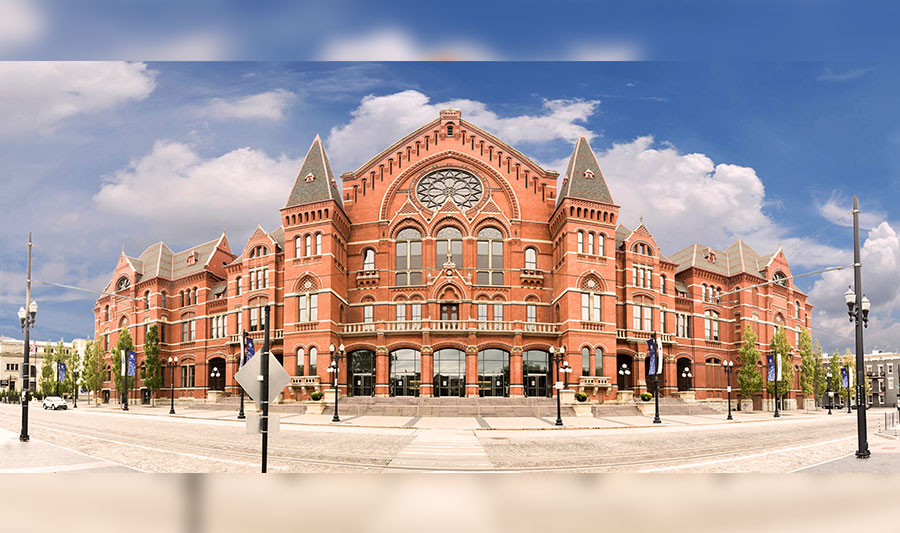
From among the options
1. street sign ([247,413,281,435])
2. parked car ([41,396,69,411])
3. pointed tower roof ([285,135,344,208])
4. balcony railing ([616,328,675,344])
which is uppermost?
pointed tower roof ([285,135,344,208])

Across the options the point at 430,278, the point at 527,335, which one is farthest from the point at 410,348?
the point at 527,335

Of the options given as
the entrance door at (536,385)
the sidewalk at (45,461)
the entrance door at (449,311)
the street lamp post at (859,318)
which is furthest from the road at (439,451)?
the entrance door at (449,311)

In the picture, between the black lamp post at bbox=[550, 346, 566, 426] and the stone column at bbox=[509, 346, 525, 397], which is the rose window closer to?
the stone column at bbox=[509, 346, 525, 397]

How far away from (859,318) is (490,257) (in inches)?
1212

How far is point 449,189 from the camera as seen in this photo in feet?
Result: 149

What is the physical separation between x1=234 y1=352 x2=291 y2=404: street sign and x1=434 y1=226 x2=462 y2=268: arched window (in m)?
35.5

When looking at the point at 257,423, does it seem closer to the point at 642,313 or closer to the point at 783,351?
the point at 642,313

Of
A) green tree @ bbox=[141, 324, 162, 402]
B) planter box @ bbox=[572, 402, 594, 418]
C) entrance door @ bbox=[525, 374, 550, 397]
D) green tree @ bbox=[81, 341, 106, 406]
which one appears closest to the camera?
planter box @ bbox=[572, 402, 594, 418]

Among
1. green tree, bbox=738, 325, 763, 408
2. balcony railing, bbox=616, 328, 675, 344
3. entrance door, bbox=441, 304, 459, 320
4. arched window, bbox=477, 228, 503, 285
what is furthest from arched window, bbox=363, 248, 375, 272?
green tree, bbox=738, 325, 763, 408

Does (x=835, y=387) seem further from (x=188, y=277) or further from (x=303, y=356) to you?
(x=188, y=277)

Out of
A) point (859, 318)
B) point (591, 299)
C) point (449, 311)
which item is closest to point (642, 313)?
point (591, 299)

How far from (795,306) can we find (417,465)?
35.2 meters

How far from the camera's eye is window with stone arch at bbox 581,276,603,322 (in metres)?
42.6

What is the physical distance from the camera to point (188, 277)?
4753 centimetres
